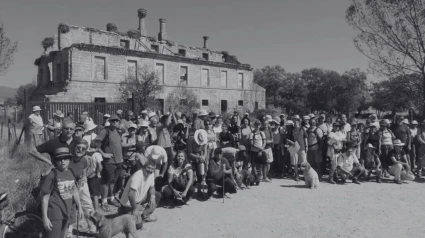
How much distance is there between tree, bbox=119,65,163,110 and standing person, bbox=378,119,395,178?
16.9 metres

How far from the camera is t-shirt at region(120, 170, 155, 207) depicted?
488 centimetres

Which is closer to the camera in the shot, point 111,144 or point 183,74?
point 111,144

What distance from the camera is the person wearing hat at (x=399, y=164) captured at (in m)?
8.31

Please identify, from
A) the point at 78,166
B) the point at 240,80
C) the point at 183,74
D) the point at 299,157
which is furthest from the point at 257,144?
the point at 240,80

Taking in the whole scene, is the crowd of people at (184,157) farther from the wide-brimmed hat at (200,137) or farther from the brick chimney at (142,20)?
the brick chimney at (142,20)

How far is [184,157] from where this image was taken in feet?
20.7

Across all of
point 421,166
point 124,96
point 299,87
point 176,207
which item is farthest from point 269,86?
point 176,207

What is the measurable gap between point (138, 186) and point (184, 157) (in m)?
1.62

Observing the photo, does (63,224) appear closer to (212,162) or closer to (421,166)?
(212,162)

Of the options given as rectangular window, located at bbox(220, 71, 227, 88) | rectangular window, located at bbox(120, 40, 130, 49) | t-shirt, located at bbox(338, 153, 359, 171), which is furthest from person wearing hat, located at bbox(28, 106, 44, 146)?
rectangular window, located at bbox(220, 71, 227, 88)

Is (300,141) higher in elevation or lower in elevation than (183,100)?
lower

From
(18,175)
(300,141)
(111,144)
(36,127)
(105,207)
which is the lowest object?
(105,207)

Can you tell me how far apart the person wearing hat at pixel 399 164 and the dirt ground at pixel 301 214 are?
75 centimetres

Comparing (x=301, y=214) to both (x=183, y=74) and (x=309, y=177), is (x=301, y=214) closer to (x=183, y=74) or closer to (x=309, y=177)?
(x=309, y=177)
